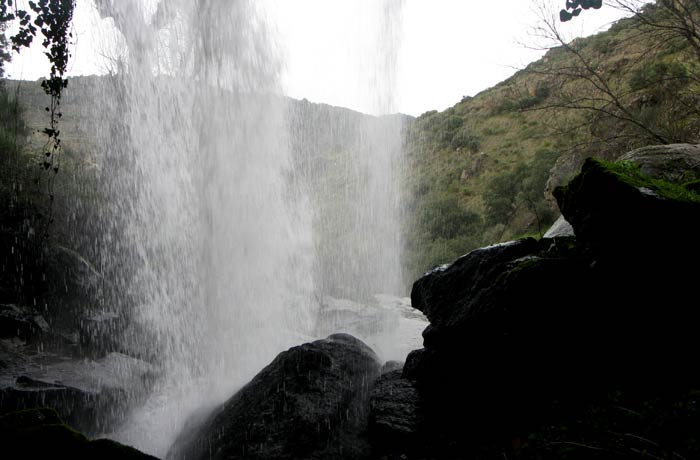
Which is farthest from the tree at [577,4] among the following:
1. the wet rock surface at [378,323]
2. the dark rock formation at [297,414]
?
the wet rock surface at [378,323]

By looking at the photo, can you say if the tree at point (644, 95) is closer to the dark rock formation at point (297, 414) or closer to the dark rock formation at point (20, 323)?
the dark rock formation at point (297, 414)

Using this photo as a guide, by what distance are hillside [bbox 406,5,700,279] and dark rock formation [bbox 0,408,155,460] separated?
34.5ft

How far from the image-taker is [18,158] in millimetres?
11203

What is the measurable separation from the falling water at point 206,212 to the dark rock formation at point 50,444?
4.08 meters

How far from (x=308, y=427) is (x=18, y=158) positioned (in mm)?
11533

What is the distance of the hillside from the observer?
11258mm

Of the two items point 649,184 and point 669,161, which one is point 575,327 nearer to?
point 649,184

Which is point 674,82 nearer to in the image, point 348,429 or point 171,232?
point 348,429

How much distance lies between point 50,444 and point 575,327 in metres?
4.03

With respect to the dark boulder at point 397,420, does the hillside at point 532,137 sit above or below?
above

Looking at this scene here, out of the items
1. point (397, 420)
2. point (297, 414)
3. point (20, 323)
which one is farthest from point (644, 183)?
point (20, 323)

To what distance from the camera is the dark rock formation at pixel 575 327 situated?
122 inches

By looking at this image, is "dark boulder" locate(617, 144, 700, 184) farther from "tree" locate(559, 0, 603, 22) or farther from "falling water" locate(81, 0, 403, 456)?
"falling water" locate(81, 0, 403, 456)

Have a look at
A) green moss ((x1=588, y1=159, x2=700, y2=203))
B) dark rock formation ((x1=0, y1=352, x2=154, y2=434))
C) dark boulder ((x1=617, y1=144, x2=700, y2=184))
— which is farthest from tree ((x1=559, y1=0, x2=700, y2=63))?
dark rock formation ((x1=0, y1=352, x2=154, y2=434))
